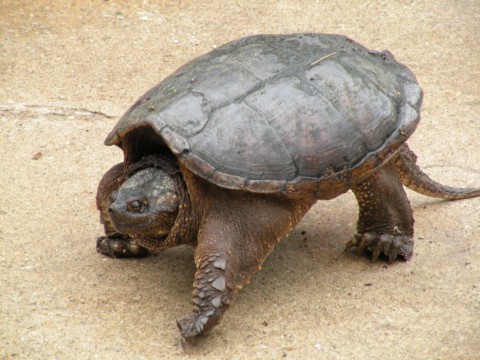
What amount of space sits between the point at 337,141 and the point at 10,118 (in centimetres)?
363

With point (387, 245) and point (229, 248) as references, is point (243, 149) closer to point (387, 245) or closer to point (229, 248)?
point (229, 248)

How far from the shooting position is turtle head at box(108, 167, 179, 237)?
3955 mm

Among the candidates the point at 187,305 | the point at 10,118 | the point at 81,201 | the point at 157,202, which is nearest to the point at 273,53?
the point at 157,202

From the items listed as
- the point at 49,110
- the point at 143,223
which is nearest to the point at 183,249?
the point at 143,223

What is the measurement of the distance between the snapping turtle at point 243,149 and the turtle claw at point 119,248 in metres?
0.31

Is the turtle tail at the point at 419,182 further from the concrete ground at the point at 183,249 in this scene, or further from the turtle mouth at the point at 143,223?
the turtle mouth at the point at 143,223

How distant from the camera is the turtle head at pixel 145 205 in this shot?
3.96 meters

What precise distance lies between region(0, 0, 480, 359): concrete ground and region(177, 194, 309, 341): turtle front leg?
7.3 inches

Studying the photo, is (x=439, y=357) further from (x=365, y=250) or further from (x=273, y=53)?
(x=273, y=53)

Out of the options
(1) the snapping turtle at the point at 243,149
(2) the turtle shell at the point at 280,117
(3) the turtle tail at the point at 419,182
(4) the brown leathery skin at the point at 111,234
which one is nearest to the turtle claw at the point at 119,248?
(4) the brown leathery skin at the point at 111,234

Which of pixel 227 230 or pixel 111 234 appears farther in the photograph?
pixel 111 234

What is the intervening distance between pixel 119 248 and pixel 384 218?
5.82 feet

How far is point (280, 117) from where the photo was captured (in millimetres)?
4027

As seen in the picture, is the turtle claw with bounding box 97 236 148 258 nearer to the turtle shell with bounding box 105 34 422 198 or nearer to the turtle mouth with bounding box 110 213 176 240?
the turtle mouth with bounding box 110 213 176 240
